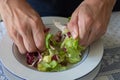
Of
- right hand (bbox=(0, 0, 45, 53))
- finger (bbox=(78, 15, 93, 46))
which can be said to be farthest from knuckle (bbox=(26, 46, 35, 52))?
finger (bbox=(78, 15, 93, 46))

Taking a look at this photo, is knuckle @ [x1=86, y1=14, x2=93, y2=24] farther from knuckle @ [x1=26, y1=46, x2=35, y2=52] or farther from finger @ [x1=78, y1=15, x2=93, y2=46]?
knuckle @ [x1=26, y1=46, x2=35, y2=52]

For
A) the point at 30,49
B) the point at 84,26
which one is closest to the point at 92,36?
the point at 84,26

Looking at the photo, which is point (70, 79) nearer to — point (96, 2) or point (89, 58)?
point (89, 58)

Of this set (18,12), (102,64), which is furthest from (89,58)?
(18,12)

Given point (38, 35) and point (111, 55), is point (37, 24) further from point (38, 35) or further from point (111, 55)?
point (111, 55)

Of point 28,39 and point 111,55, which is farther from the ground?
point 28,39

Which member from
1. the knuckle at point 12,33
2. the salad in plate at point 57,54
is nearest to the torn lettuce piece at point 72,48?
the salad in plate at point 57,54

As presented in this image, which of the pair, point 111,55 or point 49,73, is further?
point 111,55
